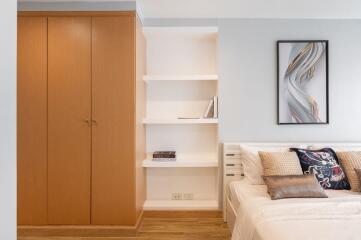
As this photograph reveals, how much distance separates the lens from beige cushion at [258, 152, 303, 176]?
9.22 feet

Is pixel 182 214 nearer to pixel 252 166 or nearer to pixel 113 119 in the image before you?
pixel 252 166

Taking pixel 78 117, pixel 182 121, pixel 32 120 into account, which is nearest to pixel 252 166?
pixel 182 121

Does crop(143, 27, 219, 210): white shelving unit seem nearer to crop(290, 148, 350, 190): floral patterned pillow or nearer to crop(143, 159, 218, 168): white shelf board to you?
crop(143, 159, 218, 168): white shelf board

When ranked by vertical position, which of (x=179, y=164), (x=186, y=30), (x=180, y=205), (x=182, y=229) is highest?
(x=186, y=30)

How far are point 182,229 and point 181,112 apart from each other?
1.39m

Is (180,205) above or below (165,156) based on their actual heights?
below

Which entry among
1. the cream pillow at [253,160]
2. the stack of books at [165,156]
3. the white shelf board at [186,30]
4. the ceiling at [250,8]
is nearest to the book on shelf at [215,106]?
the cream pillow at [253,160]

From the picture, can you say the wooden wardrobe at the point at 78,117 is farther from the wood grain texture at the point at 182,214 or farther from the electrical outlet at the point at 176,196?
the electrical outlet at the point at 176,196

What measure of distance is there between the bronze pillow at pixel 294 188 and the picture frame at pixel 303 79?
1.08m

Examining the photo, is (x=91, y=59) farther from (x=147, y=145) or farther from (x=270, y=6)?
(x=270, y=6)

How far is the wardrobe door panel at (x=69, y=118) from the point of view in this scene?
295 cm

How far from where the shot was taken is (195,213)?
3453mm

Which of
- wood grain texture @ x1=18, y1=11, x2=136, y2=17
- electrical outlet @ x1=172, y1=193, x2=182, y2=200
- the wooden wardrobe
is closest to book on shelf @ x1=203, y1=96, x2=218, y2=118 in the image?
the wooden wardrobe

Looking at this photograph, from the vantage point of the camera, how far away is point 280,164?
2.84 m
